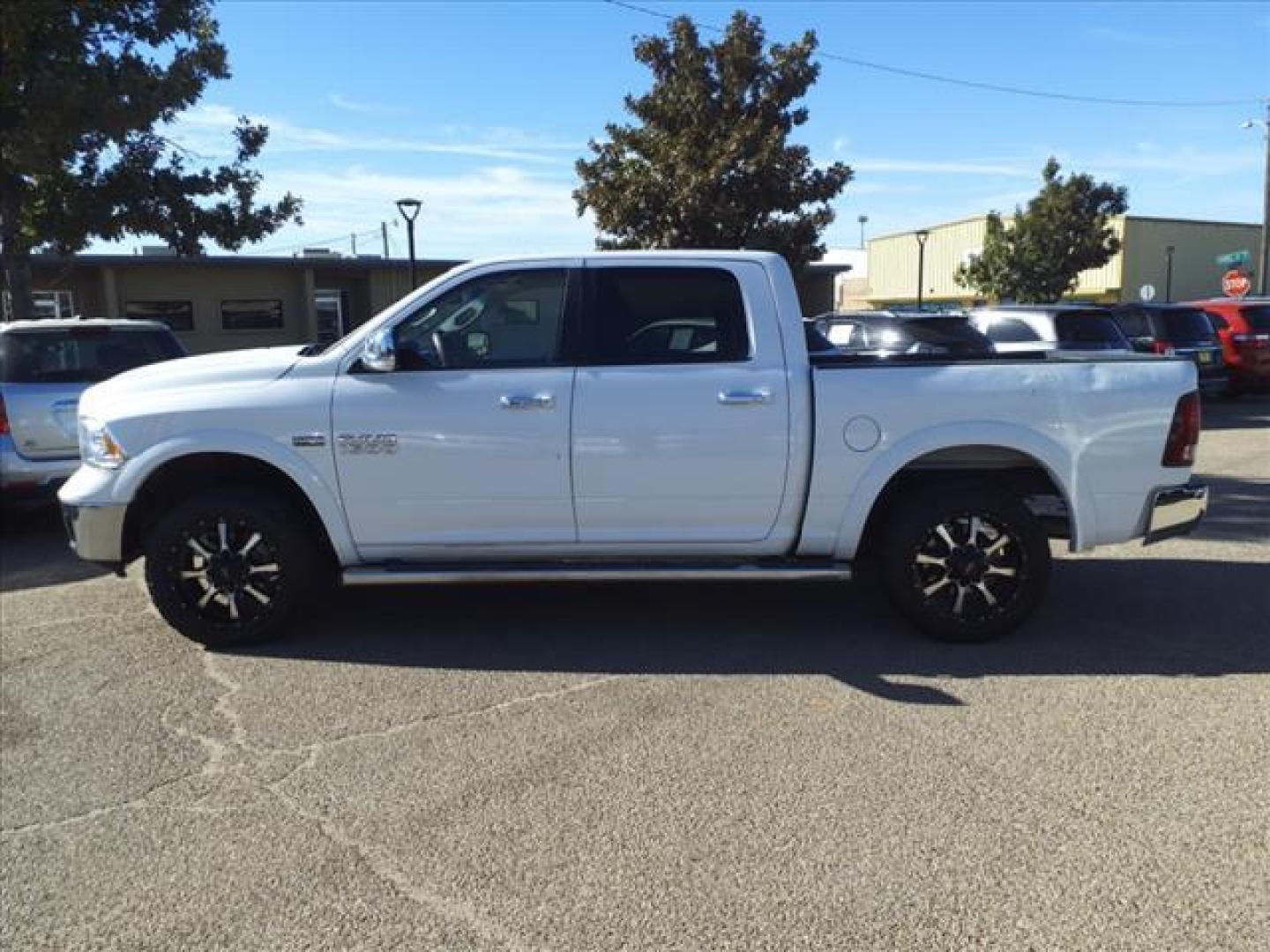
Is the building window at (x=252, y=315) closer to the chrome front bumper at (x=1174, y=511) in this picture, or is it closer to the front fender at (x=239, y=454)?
the front fender at (x=239, y=454)

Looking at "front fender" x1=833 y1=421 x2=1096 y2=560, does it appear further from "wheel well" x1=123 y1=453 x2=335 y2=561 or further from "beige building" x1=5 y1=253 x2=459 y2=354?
"beige building" x1=5 y1=253 x2=459 y2=354

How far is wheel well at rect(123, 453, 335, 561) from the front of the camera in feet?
17.0

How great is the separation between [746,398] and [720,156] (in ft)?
51.7

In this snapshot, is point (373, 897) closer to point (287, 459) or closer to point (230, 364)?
point (287, 459)

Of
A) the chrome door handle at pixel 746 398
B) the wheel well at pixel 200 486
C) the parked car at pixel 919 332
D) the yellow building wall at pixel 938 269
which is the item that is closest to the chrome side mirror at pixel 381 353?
the wheel well at pixel 200 486

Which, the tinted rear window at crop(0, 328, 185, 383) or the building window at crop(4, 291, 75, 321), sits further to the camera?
the building window at crop(4, 291, 75, 321)

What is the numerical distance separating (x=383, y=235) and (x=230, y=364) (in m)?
50.7

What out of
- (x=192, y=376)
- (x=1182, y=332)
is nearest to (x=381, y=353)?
(x=192, y=376)

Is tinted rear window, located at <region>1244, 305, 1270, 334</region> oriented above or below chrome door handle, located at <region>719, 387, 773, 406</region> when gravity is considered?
above

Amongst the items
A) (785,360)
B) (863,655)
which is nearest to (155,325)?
(785,360)

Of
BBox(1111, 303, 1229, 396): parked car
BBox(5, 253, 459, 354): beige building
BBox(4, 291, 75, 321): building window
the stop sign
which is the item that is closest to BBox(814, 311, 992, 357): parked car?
BBox(1111, 303, 1229, 396): parked car

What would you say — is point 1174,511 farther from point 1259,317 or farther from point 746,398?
point 1259,317

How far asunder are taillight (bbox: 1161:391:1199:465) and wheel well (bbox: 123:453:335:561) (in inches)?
169

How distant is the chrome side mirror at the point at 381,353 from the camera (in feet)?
16.2
